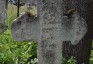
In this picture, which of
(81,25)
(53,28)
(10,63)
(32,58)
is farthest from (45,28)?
(32,58)

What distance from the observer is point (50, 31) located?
5.35m

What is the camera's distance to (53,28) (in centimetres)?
535

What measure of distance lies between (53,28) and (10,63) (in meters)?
1.04

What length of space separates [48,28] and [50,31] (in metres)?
0.05

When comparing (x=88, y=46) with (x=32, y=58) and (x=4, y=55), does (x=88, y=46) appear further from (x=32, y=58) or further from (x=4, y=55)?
(x=4, y=55)

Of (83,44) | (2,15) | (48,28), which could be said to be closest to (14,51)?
(2,15)

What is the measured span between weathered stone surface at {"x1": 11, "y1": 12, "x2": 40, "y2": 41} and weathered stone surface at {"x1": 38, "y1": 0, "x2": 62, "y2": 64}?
7 centimetres

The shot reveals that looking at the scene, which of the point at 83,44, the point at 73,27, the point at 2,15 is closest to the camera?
the point at 73,27

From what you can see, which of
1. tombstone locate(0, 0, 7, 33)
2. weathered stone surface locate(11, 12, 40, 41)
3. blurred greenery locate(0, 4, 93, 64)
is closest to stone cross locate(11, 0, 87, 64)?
weathered stone surface locate(11, 12, 40, 41)

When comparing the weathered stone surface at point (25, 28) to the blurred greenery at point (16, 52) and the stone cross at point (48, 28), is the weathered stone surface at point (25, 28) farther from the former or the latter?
the blurred greenery at point (16, 52)

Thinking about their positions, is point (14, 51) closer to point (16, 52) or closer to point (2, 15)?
point (16, 52)

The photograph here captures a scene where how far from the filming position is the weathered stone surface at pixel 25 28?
17.4ft

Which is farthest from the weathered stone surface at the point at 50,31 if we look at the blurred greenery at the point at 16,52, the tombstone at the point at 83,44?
the tombstone at the point at 83,44

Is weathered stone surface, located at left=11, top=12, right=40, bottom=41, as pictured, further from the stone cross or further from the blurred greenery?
the blurred greenery
